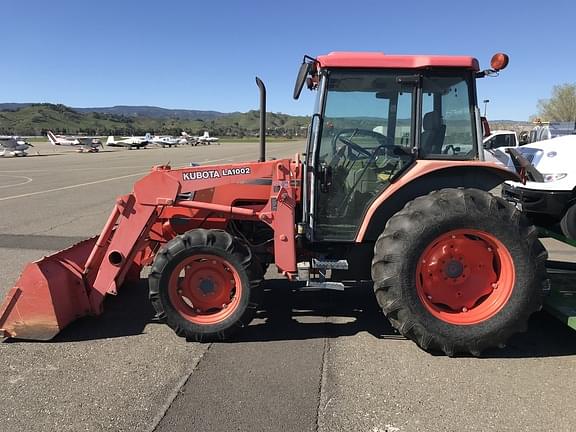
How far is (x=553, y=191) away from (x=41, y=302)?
530cm

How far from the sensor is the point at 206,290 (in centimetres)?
411

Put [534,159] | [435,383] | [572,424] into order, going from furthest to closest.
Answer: [534,159]
[435,383]
[572,424]

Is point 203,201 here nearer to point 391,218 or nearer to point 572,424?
point 391,218

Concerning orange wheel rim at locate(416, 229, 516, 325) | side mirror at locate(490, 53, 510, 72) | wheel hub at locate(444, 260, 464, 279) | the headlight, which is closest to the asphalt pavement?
orange wheel rim at locate(416, 229, 516, 325)

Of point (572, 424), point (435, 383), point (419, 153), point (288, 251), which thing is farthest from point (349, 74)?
point (572, 424)

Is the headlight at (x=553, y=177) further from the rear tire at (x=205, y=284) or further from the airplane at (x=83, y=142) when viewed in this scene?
the airplane at (x=83, y=142)

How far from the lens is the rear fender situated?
401 cm

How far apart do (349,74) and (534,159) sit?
327cm

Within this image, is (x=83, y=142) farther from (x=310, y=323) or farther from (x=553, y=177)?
(x=553, y=177)

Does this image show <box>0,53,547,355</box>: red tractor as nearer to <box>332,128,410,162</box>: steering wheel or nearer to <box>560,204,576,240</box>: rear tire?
<box>332,128,410,162</box>: steering wheel

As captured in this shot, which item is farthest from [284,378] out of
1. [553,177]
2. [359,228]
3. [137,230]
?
[553,177]

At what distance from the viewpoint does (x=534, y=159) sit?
5.96m

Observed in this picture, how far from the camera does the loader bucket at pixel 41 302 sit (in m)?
3.96

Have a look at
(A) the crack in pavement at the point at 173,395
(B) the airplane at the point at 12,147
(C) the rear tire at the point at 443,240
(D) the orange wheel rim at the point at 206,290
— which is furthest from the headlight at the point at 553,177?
(B) the airplane at the point at 12,147
